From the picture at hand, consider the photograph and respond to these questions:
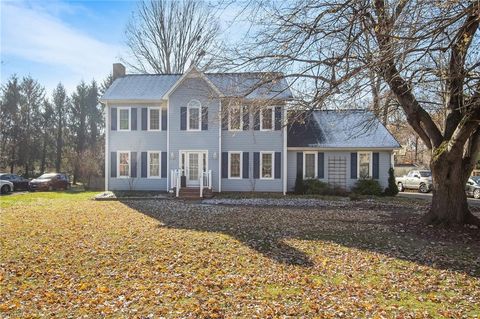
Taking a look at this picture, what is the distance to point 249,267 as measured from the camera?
6.27 m

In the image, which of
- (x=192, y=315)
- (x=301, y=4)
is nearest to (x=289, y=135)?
(x=301, y=4)

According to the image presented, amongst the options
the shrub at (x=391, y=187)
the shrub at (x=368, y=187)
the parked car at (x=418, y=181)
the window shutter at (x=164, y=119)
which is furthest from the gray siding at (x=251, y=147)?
the parked car at (x=418, y=181)

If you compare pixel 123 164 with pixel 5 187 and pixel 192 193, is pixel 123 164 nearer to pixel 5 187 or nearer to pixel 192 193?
pixel 192 193

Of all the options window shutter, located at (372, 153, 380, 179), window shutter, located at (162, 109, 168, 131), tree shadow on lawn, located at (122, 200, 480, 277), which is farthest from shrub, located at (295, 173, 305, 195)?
window shutter, located at (162, 109, 168, 131)

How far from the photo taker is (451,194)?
379 inches

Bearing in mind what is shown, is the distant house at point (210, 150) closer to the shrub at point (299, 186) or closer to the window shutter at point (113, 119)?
the window shutter at point (113, 119)

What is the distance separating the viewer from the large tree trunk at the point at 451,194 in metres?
9.49

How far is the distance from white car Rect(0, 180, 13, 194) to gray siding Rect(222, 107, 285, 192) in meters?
14.7

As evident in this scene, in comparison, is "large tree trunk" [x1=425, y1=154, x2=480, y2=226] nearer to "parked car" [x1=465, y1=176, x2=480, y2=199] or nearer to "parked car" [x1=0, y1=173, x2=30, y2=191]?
"parked car" [x1=465, y1=176, x2=480, y2=199]

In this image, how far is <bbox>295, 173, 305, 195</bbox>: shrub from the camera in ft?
66.6

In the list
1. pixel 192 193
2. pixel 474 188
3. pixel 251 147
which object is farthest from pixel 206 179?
pixel 474 188

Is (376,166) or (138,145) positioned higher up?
(138,145)

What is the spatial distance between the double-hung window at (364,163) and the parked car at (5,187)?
22268 millimetres

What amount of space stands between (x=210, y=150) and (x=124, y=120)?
17.9 ft
